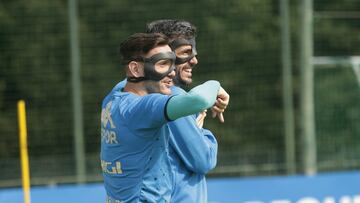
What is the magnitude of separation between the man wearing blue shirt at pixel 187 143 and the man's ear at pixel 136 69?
285 mm

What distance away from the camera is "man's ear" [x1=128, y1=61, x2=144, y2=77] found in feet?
14.9

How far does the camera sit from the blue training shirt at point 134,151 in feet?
14.3

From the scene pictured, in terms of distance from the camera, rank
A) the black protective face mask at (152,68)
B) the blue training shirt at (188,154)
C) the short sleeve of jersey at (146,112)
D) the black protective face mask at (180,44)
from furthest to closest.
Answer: the black protective face mask at (180,44) < the blue training shirt at (188,154) < the black protective face mask at (152,68) < the short sleeve of jersey at (146,112)

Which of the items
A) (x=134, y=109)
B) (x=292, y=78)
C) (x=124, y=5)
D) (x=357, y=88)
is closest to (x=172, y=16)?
(x=124, y=5)

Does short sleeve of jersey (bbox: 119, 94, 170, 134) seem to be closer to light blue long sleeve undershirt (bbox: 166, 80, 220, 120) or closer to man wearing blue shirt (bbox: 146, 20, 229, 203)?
light blue long sleeve undershirt (bbox: 166, 80, 220, 120)

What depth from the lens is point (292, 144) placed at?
11.1 meters

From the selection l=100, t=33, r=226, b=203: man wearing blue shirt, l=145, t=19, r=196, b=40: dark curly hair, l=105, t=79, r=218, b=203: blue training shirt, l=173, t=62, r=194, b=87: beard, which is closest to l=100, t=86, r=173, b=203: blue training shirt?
l=100, t=33, r=226, b=203: man wearing blue shirt

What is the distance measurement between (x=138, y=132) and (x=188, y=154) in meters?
0.45

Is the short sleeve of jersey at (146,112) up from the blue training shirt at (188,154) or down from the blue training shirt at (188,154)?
up

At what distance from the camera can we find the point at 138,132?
14.3 feet

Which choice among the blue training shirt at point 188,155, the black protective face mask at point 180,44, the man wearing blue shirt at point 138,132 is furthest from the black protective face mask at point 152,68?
the black protective face mask at point 180,44

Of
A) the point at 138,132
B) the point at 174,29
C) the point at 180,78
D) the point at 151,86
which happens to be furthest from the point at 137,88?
the point at 174,29

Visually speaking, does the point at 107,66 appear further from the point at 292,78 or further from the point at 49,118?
the point at 292,78

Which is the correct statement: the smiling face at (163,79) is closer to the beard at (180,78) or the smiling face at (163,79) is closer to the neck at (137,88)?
the neck at (137,88)
